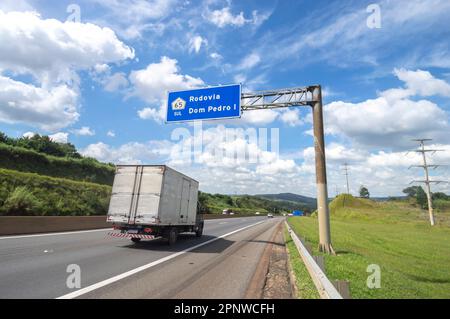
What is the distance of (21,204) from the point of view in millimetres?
19109

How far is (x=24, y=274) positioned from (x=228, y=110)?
11527 millimetres

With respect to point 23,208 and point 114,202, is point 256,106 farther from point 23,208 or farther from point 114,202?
point 23,208

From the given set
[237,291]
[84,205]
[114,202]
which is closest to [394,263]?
[237,291]

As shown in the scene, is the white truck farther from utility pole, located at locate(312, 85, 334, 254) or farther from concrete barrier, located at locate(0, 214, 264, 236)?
utility pole, located at locate(312, 85, 334, 254)

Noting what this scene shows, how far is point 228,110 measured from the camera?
15.8 m

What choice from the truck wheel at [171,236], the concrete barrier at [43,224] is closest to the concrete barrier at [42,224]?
the concrete barrier at [43,224]

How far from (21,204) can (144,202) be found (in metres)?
12.0

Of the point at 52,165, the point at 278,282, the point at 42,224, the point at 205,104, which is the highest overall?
the point at 52,165

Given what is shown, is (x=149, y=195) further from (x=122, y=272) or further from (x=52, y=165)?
(x=52, y=165)

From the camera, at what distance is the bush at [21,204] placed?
732 inches

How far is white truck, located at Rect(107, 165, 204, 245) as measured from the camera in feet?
39.6

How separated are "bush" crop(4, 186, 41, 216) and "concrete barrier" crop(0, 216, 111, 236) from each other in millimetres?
3118

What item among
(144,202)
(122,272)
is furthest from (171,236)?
(122,272)

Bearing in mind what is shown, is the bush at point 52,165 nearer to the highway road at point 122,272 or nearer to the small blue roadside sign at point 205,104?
the small blue roadside sign at point 205,104
